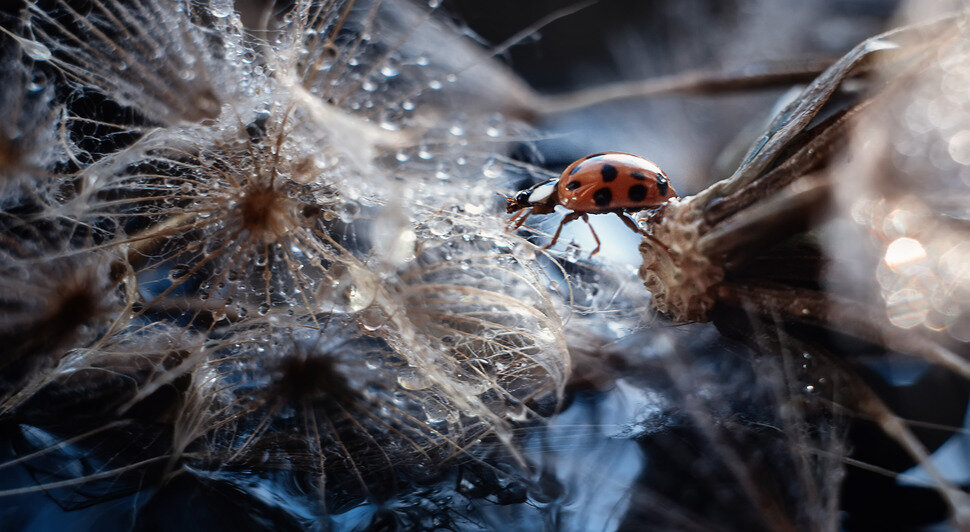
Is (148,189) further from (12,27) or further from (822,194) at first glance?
(822,194)

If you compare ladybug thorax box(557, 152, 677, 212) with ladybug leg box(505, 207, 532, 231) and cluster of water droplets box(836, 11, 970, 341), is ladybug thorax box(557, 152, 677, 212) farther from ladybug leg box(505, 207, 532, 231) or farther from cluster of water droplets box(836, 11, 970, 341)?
cluster of water droplets box(836, 11, 970, 341)

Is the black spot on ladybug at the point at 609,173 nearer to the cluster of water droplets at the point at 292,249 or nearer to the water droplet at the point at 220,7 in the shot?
the cluster of water droplets at the point at 292,249

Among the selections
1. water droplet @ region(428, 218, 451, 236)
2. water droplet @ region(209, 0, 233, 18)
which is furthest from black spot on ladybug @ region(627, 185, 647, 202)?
water droplet @ region(209, 0, 233, 18)

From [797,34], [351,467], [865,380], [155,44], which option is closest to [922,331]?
[865,380]

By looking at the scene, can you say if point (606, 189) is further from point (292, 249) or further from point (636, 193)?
point (292, 249)

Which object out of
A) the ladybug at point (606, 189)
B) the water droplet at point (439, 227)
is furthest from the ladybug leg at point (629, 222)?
the water droplet at point (439, 227)

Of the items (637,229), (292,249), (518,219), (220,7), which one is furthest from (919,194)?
(220,7)

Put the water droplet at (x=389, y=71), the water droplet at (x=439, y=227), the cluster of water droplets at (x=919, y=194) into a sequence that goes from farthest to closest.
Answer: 1. the water droplet at (x=389, y=71)
2. the water droplet at (x=439, y=227)
3. the cluster of water droplets at (x=919, y=194)

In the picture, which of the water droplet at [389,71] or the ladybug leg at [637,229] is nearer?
the ladybug leg at [637,229]
